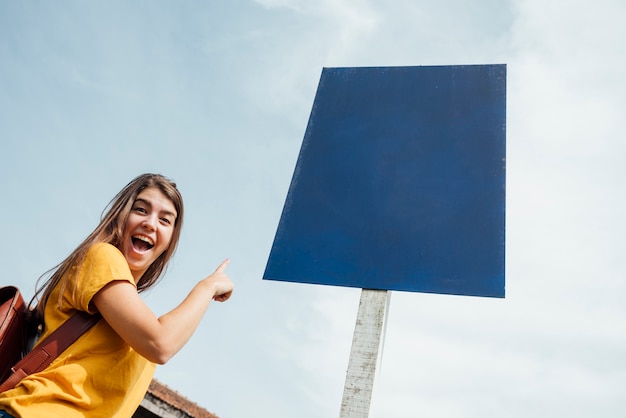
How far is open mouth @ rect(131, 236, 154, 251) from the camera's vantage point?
1.47 m

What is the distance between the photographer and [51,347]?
114 centimetres

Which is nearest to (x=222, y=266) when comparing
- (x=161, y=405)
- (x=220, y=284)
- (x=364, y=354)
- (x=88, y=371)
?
(x=220, y=284)

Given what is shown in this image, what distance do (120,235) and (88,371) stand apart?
0.37 metres

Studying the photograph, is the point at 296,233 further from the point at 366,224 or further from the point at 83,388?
the point at 83,388

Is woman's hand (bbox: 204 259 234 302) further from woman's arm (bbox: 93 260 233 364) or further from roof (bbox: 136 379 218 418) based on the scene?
roof (bbox: 136 379 218 418)

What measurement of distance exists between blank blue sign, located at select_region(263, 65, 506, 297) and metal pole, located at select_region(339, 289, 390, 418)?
86 millimetres

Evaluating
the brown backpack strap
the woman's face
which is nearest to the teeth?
the woman's face

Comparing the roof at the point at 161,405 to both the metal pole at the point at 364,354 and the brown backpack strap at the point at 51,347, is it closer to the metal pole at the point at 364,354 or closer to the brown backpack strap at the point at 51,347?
the metal pole at the point at 364,354

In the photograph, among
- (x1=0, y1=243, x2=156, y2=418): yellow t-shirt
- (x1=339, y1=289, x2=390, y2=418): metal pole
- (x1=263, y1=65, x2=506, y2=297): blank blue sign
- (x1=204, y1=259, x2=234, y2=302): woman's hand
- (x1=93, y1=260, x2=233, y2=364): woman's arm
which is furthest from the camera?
(x1=263, y1=65, x2=506, y2=297): blank blue sign

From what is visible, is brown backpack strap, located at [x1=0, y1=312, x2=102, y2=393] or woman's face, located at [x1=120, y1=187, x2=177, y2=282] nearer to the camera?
brown backpack strap, located at [x1=0, y1=312, x2=102, y2=393]

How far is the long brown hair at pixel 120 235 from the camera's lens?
1.31 m

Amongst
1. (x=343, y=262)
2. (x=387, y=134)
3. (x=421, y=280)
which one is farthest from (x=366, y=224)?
(x=387, y=134)

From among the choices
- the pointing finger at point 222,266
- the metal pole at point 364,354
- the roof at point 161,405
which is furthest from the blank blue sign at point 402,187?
the roof at point 161,405

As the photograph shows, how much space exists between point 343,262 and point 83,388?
6.09ft
